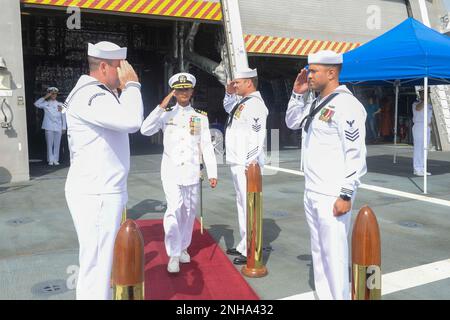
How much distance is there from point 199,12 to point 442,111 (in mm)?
9134

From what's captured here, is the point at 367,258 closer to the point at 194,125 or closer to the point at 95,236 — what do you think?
the point at 95,236

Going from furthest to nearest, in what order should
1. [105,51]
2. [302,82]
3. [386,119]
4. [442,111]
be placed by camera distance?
[386,119] → [442,111] → [302,82] → [105,51]

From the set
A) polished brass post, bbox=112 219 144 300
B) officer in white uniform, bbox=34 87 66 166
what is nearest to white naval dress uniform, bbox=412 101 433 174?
polished brass post, bbox=112 219 144 300

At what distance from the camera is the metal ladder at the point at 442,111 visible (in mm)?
14305

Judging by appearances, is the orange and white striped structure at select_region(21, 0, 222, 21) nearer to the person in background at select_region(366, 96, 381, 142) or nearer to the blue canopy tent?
the blue canopy tent

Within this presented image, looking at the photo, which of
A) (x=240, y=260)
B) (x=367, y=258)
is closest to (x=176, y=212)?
(x=240, y=260)

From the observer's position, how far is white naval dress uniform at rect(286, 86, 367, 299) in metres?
2.83

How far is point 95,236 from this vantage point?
271 centimetres

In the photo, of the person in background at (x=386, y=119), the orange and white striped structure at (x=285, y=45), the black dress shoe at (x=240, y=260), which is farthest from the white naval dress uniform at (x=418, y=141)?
the person in background at (x=386, y=119)

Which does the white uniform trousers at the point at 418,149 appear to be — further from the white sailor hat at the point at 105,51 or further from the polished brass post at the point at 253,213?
the white sailor hat at the point at 105,51

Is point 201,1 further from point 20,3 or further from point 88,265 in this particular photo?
point 88,265

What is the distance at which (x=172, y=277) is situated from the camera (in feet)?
12.8
